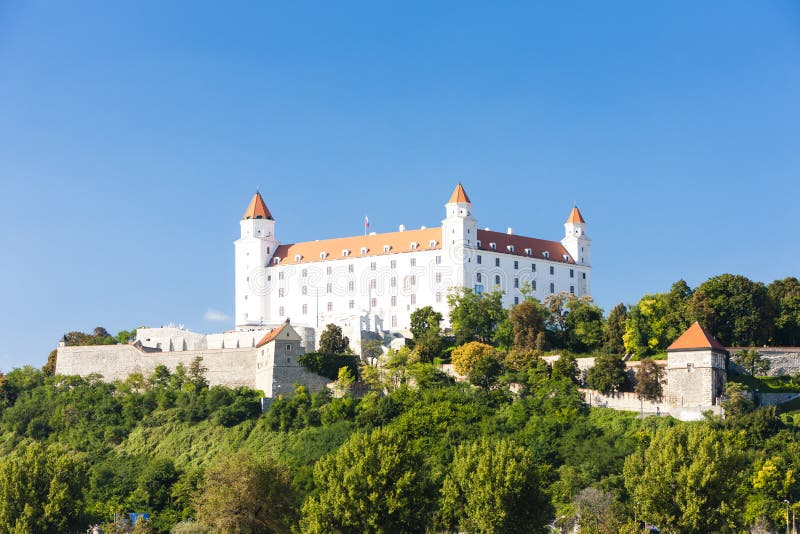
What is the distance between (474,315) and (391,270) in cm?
929

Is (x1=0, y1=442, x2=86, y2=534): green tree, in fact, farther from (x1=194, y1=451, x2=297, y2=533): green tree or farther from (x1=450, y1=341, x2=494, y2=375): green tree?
(x1=450, y1=341, x2=494, y2=375): green tree

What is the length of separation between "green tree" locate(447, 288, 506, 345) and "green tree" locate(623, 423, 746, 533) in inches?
1065

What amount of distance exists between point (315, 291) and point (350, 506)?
3993 cm

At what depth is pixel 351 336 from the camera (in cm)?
8325

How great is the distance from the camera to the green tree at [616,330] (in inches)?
2995

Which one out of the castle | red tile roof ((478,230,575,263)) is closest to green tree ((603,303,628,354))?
the castle

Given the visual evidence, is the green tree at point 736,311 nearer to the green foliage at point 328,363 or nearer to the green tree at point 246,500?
the green foliage at point 328,363

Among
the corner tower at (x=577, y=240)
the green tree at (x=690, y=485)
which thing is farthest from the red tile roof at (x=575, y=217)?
the green tree at (x=690, y=485)

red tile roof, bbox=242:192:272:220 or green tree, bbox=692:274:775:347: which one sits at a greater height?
red tile roof, bbox=242:192:272:220

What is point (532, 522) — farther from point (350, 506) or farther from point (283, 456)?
point (283, 456)

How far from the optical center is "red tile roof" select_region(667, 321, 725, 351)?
67.9 m

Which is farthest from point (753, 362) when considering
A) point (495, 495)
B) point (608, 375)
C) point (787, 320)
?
point (495, 495)

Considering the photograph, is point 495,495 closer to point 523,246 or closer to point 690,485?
point 690,485

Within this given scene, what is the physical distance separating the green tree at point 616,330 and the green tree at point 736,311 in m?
4.06
